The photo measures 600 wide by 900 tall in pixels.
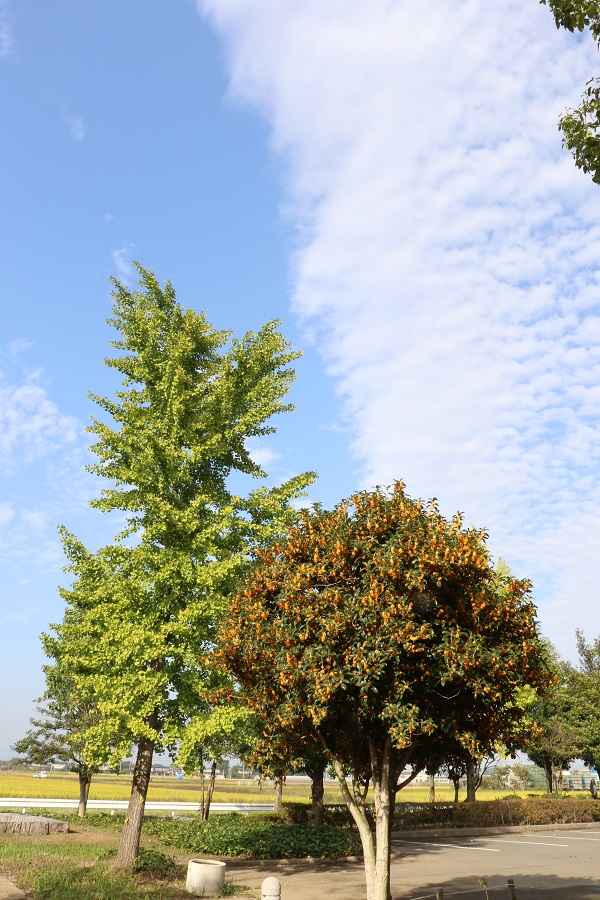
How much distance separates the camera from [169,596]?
16.0 meters

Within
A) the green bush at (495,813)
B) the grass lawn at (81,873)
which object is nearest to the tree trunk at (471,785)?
the green bush at (495,813)

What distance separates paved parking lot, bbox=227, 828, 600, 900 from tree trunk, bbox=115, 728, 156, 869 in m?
2.59

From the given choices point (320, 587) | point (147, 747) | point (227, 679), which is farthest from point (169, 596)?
point (320, 587)

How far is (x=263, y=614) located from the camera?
35.2 feet

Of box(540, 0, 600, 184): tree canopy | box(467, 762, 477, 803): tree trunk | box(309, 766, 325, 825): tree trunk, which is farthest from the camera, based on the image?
box(467, 762, 477, 803): tree trunk

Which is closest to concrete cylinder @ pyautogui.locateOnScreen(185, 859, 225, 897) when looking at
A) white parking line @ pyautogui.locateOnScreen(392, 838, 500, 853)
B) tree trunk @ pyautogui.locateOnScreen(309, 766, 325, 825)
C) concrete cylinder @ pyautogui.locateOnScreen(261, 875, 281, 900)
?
concrete cylinder @ pyautogui.locateOnScreen(261, 875, 281, 900)

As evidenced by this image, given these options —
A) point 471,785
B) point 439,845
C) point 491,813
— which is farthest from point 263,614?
point 471,785

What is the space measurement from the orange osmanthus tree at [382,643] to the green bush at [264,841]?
10.4 metres

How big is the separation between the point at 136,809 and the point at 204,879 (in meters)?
2.50

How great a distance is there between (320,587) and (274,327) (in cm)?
1082

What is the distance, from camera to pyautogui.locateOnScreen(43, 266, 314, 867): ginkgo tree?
603 inches

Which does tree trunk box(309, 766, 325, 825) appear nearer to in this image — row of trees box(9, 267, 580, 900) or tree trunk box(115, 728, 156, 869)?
row of trees box(9, 267, 580, 900)

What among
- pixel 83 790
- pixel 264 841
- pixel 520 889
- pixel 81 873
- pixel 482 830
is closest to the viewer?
pixel 81 873

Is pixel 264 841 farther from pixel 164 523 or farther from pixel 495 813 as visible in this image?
pixel 495 813
